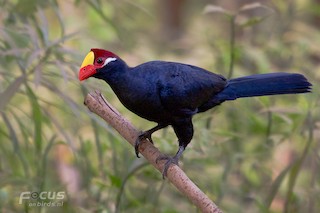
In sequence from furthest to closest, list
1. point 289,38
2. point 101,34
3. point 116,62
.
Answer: point 101,34
point 289,38
point 116,62

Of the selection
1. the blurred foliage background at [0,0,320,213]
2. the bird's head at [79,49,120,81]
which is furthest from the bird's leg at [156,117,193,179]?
the bird's head at [79,49,120,81]

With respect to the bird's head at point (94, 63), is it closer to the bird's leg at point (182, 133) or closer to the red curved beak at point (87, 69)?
the red curved beak at point (87, 69)

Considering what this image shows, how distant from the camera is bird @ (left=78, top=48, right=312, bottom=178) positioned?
2168 mm

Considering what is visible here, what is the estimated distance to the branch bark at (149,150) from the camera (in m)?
1.92

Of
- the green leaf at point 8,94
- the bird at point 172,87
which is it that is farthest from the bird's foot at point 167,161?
the green leaf at point 8,94

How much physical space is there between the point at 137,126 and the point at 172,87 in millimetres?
1508

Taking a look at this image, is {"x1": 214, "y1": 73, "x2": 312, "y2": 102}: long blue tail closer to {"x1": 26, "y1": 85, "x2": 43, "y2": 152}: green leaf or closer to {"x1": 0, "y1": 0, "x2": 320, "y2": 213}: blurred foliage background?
{"x1": 0, "y1": 0, "x2": 320, "y2": 213}: blurred foliage background

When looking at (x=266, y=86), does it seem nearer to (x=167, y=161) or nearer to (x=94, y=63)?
(x=167, y=161)

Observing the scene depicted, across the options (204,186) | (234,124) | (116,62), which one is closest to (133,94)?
(116,62)

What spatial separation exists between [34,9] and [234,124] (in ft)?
4.65

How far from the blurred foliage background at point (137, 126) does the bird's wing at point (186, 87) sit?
23cm

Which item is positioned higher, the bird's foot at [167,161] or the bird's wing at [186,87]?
the bird's wing at [186,87]

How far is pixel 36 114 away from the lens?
264 centimetres

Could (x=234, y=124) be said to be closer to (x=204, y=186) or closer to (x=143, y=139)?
(x=204, y=186)
